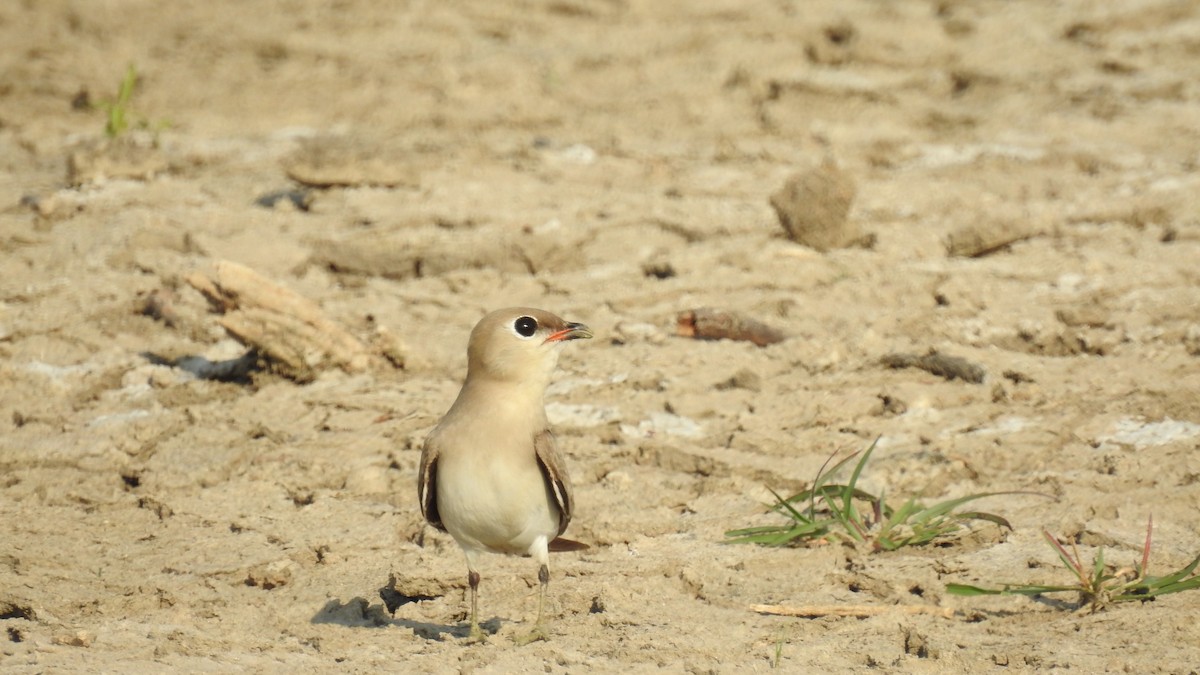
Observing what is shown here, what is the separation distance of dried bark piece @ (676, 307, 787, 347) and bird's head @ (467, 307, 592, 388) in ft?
6.36

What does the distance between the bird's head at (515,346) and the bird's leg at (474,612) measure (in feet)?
1.98

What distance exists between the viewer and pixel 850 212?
24.8 feet

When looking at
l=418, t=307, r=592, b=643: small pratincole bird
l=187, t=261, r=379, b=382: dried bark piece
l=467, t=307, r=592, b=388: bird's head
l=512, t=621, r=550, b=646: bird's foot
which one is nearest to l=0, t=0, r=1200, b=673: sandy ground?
l=512, t=621, r=550, b=646: bird's foot

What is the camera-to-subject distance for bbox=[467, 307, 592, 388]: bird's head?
434 cm

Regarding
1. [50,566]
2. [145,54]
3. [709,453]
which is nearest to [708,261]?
[709,453]

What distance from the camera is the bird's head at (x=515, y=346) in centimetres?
434

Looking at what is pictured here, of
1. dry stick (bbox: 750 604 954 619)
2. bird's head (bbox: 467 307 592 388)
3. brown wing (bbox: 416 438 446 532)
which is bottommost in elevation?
dry stick (bbox: 750 604 954 619)

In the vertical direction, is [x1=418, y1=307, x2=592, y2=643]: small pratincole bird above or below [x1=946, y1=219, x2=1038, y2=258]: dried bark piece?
below

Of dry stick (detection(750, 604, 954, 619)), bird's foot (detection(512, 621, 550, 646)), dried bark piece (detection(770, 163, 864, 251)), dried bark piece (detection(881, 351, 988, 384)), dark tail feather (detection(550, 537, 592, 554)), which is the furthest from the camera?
dried bark piece (detection(770, 163, 864, 251))

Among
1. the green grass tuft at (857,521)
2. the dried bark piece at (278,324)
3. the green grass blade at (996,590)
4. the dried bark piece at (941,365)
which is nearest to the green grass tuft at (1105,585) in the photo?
the green grass blade at (996,590)

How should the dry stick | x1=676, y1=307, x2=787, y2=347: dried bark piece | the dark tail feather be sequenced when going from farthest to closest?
x1=676, y1=307, x2=787, y2=347: dried bark piece < the dark tail feather < the dry stick

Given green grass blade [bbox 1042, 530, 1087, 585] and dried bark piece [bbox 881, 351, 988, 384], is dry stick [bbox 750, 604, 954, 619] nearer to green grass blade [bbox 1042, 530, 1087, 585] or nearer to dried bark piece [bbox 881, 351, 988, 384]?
green grass blade [bbox 1042, 530, 1087, 585]

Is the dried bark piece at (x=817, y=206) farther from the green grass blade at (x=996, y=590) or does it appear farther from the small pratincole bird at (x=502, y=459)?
the green grass blade at (x=996, y=590)

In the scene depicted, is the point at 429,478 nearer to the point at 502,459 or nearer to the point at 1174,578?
the point at 502,459
